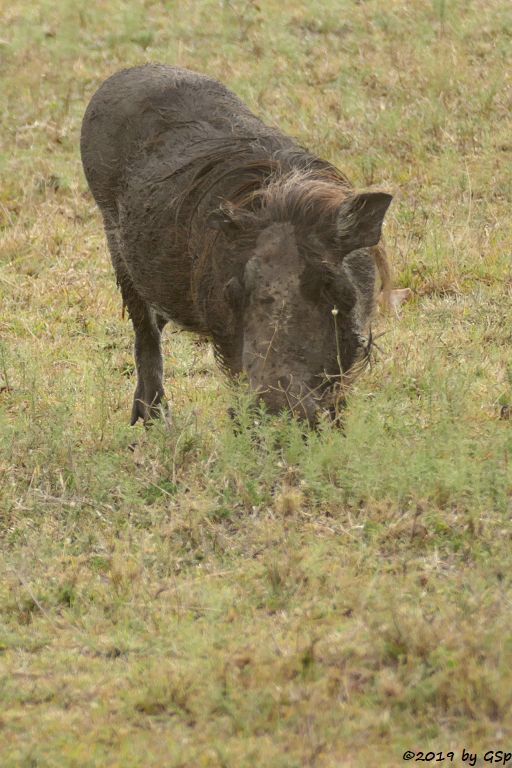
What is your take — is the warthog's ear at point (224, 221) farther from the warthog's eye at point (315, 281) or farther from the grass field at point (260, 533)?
the grass field at point (260, 533)

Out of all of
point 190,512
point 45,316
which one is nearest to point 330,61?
point 45,316

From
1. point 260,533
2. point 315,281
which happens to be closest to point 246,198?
point 315,281

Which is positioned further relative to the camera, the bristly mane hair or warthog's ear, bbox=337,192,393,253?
the bristly mane hair

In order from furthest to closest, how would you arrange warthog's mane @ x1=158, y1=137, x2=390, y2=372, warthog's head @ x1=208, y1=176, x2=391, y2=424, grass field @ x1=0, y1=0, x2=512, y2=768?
warthog's mane @ x1=158, y1=137, x2=390, y2=372
warthog's head @ x1=208, y1=176, x2=391, y2=424
grass field @ x1=0, y1=0, x2=512, y2=768

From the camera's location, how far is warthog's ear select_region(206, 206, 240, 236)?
5.17 meters

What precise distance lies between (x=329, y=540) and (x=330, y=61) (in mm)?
7969

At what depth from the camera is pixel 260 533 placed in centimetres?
459

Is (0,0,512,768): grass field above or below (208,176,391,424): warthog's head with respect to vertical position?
below

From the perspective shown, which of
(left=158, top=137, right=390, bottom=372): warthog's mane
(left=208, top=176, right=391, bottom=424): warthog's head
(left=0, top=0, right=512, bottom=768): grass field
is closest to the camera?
(left=0, top=0, right=512, bottom=768): grass field

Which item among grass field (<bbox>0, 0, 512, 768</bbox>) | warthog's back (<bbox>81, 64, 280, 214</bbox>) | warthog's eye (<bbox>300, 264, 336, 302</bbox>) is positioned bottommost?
grass field (<bbox>0, 0, 512, 768</bbox>)

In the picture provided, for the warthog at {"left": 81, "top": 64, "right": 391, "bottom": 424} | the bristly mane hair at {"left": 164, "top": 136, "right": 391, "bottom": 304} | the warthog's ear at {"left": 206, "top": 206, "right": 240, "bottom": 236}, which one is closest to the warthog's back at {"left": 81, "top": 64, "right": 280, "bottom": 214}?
the warthog at {"left": 81, "top": 64, "right": 391, "bottom": 424}

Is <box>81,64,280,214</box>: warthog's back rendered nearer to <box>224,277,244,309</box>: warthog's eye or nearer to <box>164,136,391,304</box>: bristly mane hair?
<box>164,136,391,304</box>: bristly mane hair

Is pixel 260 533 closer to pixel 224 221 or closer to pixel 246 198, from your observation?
pixel 224 221

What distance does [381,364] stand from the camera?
6.52 metres
